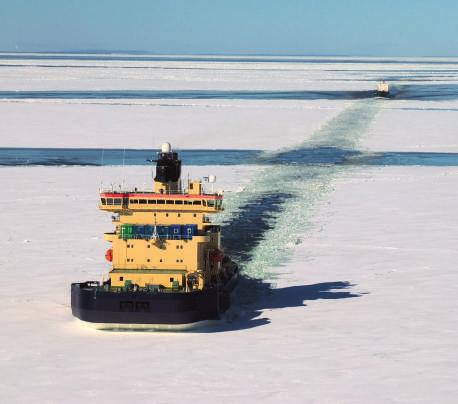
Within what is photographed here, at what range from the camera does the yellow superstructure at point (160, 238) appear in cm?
2484

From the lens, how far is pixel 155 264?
25.2 metres

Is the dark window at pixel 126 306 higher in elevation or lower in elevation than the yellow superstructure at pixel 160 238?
lower

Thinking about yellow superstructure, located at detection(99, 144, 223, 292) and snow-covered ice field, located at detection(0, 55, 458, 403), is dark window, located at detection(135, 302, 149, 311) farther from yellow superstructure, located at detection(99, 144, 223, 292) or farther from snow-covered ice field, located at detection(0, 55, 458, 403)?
yellow superstructure, located at detection(99, 144, 223, 292)

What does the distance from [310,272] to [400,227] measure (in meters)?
8.71

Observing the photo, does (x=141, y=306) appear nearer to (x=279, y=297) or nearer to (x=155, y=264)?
(x=155, y=264)

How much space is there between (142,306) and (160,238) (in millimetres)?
1789

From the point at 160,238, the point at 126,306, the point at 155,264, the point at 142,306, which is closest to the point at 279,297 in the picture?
the point at 155,264

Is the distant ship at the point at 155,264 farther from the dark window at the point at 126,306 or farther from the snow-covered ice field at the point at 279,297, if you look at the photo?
the snow-covered ice field at the point at 279,297

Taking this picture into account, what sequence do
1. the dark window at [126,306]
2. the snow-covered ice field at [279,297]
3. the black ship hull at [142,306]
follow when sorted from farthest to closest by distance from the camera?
the dark window at [126,306] < the black ship hull at [142,306] < the snow-covered ice field at [279,297]

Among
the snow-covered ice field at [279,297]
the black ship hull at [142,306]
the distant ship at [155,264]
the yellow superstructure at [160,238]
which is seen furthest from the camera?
the yellow superstructure at [160,238]

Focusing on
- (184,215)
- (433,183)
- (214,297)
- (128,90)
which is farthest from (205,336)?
(128,90)

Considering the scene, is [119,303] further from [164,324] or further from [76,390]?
A: [76,390]

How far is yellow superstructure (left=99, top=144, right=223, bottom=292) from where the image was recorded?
24.8 meters

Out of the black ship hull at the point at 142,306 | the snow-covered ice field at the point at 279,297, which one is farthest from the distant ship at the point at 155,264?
the snow-covered ice field at the point at 279,297
